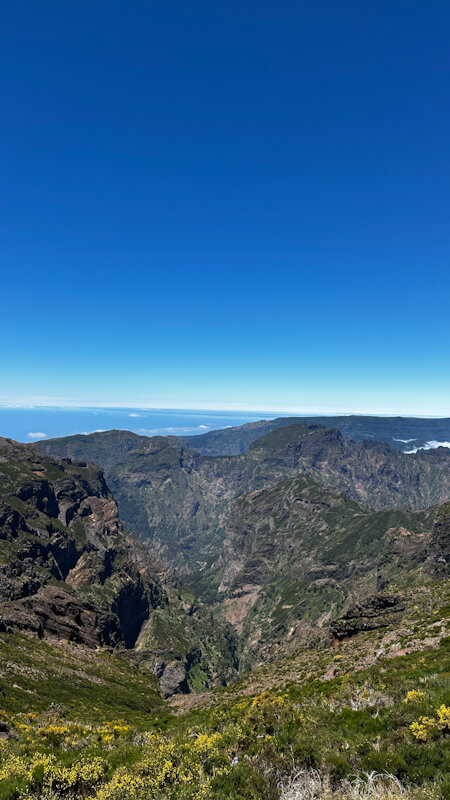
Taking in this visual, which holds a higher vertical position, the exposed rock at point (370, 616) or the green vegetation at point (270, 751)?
the green vegetation at point (270, 751)

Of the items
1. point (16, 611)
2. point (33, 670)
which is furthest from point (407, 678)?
point (16, 611)

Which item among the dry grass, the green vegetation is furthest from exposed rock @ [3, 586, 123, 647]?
the dry grass

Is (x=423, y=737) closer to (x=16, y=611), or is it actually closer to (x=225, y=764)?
(x=225, y=764)

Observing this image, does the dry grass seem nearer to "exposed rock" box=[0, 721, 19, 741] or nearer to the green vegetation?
the green vegetation

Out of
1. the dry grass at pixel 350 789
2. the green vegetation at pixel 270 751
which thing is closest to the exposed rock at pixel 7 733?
the green vegetation at pixel 270 751

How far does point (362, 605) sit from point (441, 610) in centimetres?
3385

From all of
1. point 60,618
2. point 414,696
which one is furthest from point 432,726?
point 60,618

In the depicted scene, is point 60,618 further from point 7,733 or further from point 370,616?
point 7,733

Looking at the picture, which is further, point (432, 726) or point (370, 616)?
point (370, 616)

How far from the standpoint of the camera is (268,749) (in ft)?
60.8

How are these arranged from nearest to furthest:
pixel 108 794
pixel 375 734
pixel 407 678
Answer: pixel 108 794, pixel 375 734, pixel 407 678

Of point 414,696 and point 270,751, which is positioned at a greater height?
point 414,696

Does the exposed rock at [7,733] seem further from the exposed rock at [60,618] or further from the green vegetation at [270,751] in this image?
the exposed rock at [60,618]

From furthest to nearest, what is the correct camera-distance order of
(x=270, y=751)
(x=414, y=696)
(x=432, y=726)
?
(x=414, y=696)
(x=270, y=751)
(x=432, y=726)
